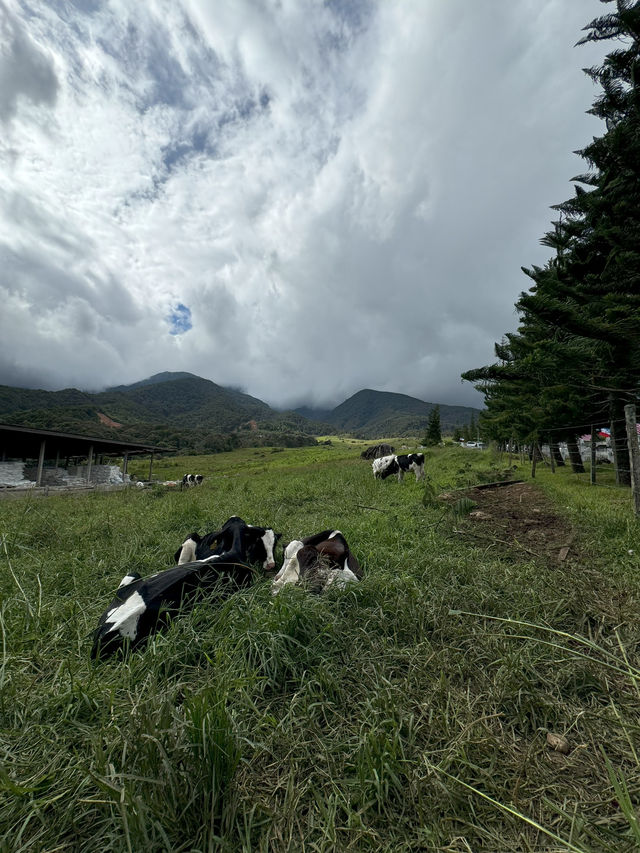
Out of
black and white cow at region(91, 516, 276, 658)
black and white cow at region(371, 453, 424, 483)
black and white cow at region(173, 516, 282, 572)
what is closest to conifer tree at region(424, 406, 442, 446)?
black and white cow at region(371, 453, 424, 483)

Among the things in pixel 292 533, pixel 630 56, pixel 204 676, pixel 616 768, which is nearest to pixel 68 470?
pixel 292 533

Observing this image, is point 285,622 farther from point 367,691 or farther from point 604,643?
point 604,643

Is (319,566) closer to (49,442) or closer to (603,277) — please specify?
(603,277)

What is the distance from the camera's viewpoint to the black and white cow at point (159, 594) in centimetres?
225

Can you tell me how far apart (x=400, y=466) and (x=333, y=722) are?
460 inches

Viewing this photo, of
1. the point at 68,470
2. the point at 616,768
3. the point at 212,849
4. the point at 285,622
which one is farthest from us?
the point at 68,470

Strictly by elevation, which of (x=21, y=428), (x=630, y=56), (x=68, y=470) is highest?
(x=630, y=56)

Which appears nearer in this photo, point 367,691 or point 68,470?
point 367,691

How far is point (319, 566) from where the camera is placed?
3.22 metres

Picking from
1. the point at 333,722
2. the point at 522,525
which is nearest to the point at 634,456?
the point at 522,525

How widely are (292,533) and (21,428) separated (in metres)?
16.8

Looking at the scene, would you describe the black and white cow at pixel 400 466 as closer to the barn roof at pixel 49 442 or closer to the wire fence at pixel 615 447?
the wire fence at pixel 615 447

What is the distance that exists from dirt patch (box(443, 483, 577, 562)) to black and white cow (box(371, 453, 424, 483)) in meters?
4.17

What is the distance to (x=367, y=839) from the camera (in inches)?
48.9
